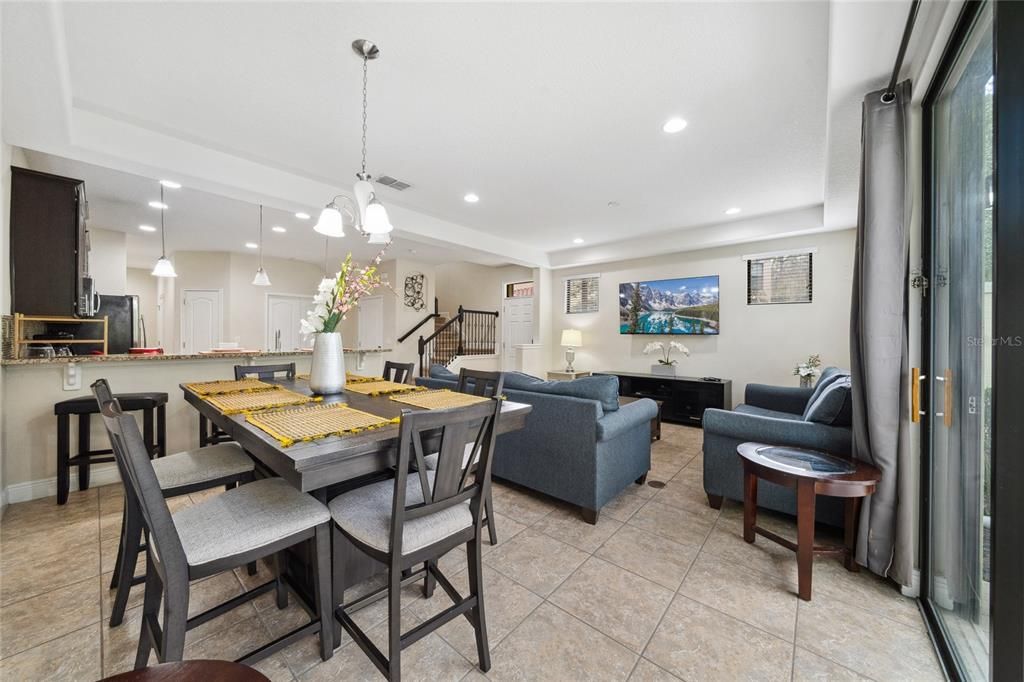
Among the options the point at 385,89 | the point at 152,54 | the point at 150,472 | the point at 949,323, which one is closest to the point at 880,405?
the point at 949,323

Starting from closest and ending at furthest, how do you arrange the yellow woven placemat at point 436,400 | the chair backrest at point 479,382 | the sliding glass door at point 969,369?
1. the sliding glass door at point 969,369
2. the yellow woven placemat at point 436,400
3. the chair backrest at point 479,382

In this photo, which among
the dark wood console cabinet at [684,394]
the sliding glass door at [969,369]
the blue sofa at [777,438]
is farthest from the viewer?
the dark wood console cabinet at [684,394]

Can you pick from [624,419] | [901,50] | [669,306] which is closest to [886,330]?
[901,50]

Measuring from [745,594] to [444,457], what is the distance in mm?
1638

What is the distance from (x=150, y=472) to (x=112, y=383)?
2.99 meters

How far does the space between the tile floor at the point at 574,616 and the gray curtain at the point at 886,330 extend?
0.92 ft

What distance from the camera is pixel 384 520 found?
137 cm

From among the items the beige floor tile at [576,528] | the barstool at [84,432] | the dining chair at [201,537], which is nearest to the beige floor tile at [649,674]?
the beige floor tile at [576,528]

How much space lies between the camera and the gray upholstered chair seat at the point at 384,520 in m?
1.31

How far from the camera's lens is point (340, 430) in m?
1.41

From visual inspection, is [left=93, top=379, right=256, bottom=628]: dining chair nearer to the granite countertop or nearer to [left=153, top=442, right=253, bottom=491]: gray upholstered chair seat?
[left=153, top=442, right=253, bottom=491]: gray upholstered chair seat

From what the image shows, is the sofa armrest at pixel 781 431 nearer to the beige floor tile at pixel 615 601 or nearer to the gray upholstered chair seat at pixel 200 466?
the beige floor tile at pixel 615 601

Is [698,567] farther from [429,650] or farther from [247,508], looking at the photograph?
[247,508]

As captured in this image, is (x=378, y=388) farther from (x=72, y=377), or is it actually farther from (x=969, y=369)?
(x=969, y=369)
